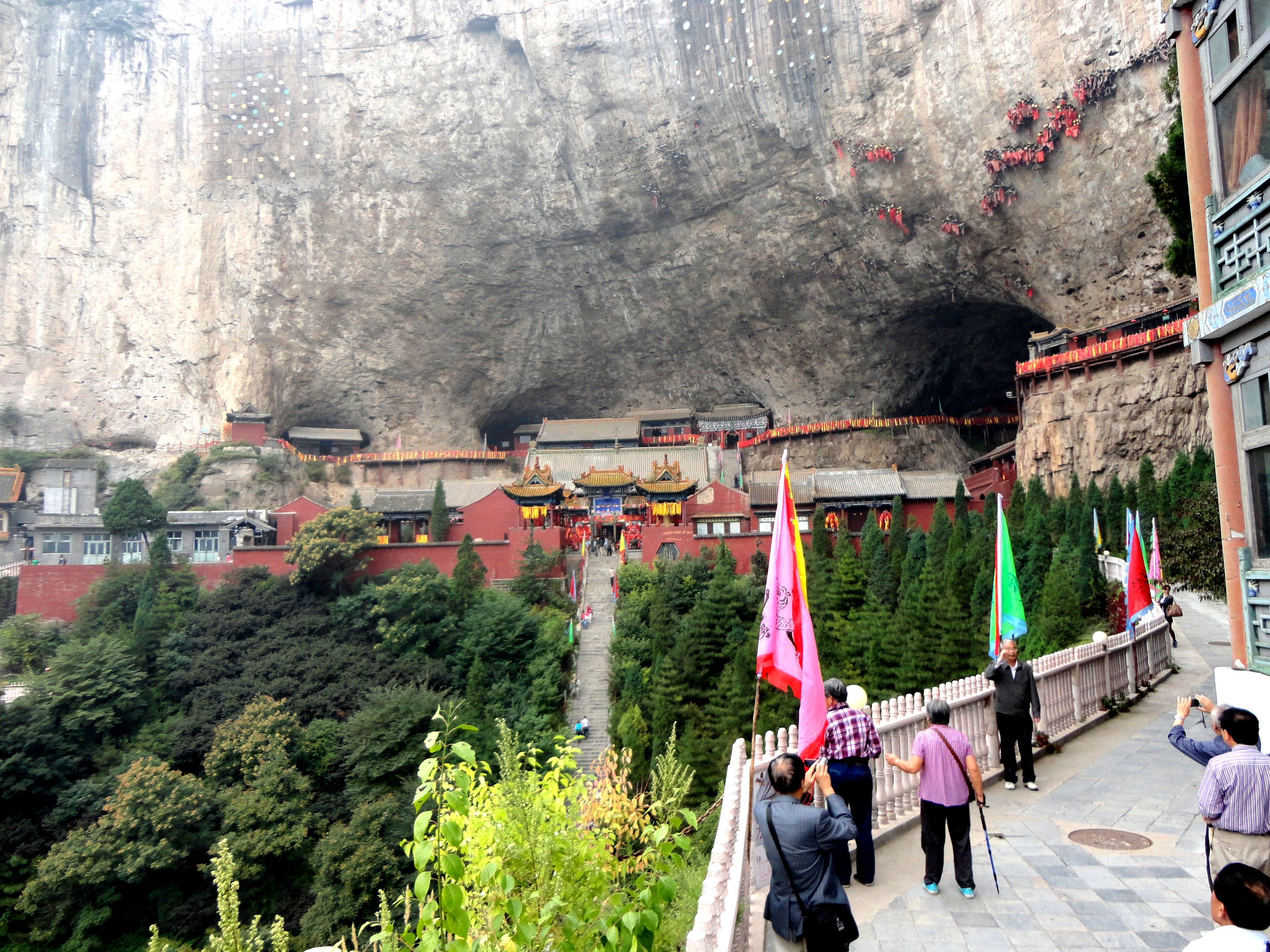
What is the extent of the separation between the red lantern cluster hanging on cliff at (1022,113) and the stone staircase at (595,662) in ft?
61.6

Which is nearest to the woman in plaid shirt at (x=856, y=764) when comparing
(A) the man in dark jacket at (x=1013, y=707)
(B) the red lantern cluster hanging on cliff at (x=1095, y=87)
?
(A) the man in dark jacket at (x=1013, y=707)

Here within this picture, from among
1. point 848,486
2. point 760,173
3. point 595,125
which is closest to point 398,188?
point 595,125

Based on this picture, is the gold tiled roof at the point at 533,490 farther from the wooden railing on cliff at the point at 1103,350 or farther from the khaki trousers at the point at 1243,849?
the khaki trousers at the point at 1243,849

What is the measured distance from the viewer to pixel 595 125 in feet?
107

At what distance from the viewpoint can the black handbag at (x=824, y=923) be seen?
133 inches

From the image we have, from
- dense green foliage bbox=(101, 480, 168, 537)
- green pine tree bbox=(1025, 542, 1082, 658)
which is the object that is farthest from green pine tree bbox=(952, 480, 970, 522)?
dense green foliage bbox=(101, 480, 168, 537)

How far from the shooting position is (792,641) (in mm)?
4816

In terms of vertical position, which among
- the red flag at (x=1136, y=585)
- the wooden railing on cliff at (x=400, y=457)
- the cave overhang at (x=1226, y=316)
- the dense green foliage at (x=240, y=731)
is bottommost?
the dense green foliage at (x=240, y=731)

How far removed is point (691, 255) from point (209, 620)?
2281 centimetres

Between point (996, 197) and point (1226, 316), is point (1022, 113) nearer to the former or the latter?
point (996, 197)

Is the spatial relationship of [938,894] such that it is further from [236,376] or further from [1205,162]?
[236,376]

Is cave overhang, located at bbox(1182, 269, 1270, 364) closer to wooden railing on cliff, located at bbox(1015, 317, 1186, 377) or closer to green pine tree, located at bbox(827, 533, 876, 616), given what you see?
green pine tree, located at bbox(827, 533, 876, 616)

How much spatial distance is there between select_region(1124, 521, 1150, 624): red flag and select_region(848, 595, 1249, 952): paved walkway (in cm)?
296

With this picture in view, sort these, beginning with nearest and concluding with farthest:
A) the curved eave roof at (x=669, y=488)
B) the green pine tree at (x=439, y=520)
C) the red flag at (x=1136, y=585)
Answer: the red flag at (x=1136, y=585) → the green pine tree at (x=439, y=520) → the curved eave roof at (x=669, y=488)
